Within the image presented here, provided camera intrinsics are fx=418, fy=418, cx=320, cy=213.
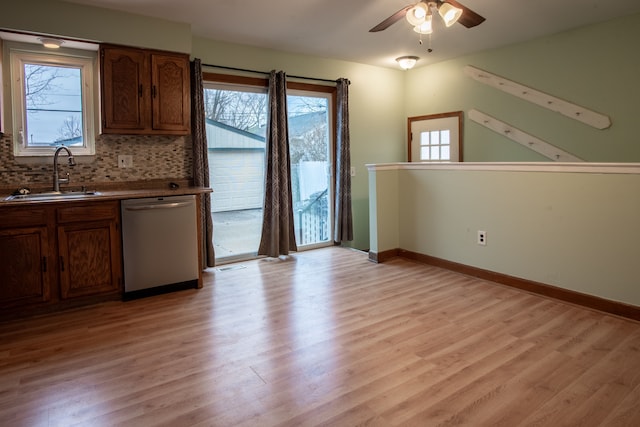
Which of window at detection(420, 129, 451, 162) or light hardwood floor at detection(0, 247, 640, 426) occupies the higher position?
window at detection(420, 129, 451, 162)

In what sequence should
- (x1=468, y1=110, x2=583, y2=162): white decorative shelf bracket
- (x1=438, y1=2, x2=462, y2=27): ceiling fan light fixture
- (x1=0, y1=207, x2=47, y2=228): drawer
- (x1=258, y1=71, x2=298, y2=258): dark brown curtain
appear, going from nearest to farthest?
(x1=438, y1=2, x2=462, y2=27): ceiling fan light fixture → (x1=0, y1=207, x2=47, y2=228): drawer → (x1=468, y1=110, x2=583, y2=162): white decorative shelf bracket → (x1=258, y1=71, x2=298, y2=258): dark brown curtain

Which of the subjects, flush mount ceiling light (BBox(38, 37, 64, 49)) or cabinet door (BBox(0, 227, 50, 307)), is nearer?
cabinet door (BBox(0, 227, 50, 307))

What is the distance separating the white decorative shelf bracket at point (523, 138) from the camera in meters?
4.47

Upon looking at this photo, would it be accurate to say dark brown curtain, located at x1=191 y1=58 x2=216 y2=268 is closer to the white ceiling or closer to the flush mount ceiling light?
the white ceiling

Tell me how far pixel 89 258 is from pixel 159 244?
1.75 ft

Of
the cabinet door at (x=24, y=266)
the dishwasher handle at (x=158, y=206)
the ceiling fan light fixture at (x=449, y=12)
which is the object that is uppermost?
the ceiling fan light fixture at (x=449, y=12)

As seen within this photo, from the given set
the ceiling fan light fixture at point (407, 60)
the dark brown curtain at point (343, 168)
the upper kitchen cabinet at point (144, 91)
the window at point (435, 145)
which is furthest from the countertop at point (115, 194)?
the window at point (435, 145)

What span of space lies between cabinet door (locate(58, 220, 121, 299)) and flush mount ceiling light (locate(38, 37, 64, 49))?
156cm

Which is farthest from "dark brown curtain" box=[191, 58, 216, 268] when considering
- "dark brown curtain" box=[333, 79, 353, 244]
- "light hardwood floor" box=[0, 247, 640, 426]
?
"dark brown curtain" box=[333, 79, 353, 244]

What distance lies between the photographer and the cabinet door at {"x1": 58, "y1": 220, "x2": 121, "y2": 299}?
3.24m

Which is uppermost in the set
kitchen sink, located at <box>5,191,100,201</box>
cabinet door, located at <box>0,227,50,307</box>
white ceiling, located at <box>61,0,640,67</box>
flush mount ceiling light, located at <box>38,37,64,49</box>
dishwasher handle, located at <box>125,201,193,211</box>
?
white ceiling, located at <box>61,0,640,67</box>

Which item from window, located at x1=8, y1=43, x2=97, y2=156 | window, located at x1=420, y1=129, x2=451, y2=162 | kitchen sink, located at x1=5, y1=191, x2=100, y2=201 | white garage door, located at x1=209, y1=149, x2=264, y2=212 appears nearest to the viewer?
kitchen sink, located at x1=5, y1=191, x2=100, y2=201

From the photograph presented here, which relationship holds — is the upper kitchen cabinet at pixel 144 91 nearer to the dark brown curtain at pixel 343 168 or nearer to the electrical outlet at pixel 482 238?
the dark brown curtain at pixel 343 168

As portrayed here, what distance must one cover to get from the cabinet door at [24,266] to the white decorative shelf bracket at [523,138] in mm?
4715
